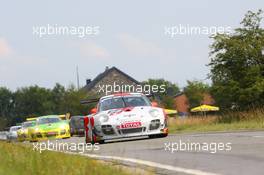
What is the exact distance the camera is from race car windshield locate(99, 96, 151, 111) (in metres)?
19.0

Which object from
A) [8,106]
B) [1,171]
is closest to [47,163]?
[1,171]

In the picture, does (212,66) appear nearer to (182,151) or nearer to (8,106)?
(182,151)

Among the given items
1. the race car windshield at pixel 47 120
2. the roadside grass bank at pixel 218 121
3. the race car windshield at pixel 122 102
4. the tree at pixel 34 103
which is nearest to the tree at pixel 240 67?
the roadside grass bank at pixel 218 121

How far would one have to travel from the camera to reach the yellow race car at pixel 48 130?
30.9 m

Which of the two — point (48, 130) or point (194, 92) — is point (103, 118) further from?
point (194, 92)

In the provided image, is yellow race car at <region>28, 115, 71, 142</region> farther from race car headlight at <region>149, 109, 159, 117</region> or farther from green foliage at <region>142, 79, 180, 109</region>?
green foliage at <region>142, 79, 180, 109</region>

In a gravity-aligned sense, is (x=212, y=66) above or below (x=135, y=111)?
above

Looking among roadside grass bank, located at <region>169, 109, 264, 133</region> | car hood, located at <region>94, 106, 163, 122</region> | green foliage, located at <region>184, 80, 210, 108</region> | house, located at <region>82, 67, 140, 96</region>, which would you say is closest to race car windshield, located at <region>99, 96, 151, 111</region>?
car hood, located at <region>94, 106, 163, 122</region>

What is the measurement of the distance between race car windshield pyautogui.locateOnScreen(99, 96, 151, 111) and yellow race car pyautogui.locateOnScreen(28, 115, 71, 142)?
11.9m

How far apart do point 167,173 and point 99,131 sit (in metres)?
8.98

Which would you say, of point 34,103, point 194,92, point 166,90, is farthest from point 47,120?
point 166,90

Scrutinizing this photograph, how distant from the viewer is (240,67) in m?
39.2

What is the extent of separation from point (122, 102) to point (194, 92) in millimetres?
105593

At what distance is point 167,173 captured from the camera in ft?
30.6
